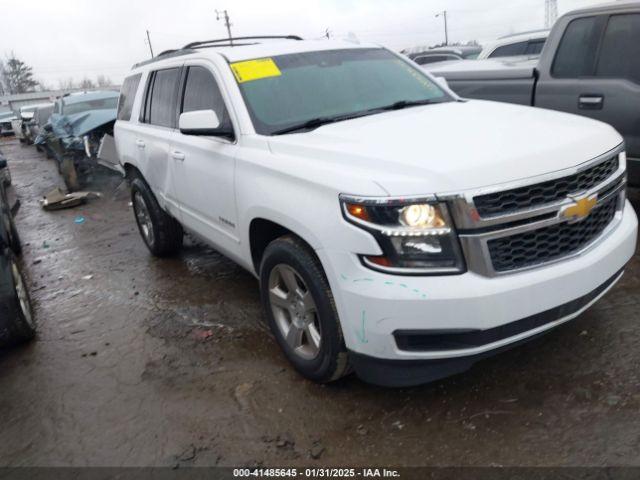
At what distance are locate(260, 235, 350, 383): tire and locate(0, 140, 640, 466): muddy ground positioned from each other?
0.22 m

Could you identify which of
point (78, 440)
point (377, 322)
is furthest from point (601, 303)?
point (78, 440)

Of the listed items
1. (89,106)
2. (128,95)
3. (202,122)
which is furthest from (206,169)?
(89,106)

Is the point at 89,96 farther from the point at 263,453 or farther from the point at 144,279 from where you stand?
the point at 263,453

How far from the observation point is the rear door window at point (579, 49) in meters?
4.85

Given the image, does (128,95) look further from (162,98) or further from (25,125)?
(25,125)

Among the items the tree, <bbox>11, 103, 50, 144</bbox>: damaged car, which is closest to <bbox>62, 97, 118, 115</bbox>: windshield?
<bbox>11, 103, 50, 144</bbox>: damaged car

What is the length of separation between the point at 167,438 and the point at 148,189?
10.5 feet

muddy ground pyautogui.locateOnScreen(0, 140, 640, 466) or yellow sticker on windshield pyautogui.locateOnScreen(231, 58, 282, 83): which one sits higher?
yellow sticker on windshield pyautogui.locateOnScreen(231, 58, 282, 83)

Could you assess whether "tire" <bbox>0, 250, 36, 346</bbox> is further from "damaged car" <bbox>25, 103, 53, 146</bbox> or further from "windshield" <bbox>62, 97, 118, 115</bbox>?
"damaged car" <bbox>25, 103, 53, 146</bbox>

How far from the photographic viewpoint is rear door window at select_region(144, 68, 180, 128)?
4.55 m

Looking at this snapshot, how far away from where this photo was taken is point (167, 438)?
287 centimetres

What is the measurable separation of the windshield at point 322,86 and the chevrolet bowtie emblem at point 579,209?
1.49m

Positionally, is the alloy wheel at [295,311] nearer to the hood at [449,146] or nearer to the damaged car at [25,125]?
the hood at [449,146]

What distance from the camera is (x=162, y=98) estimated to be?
15.9 feet
